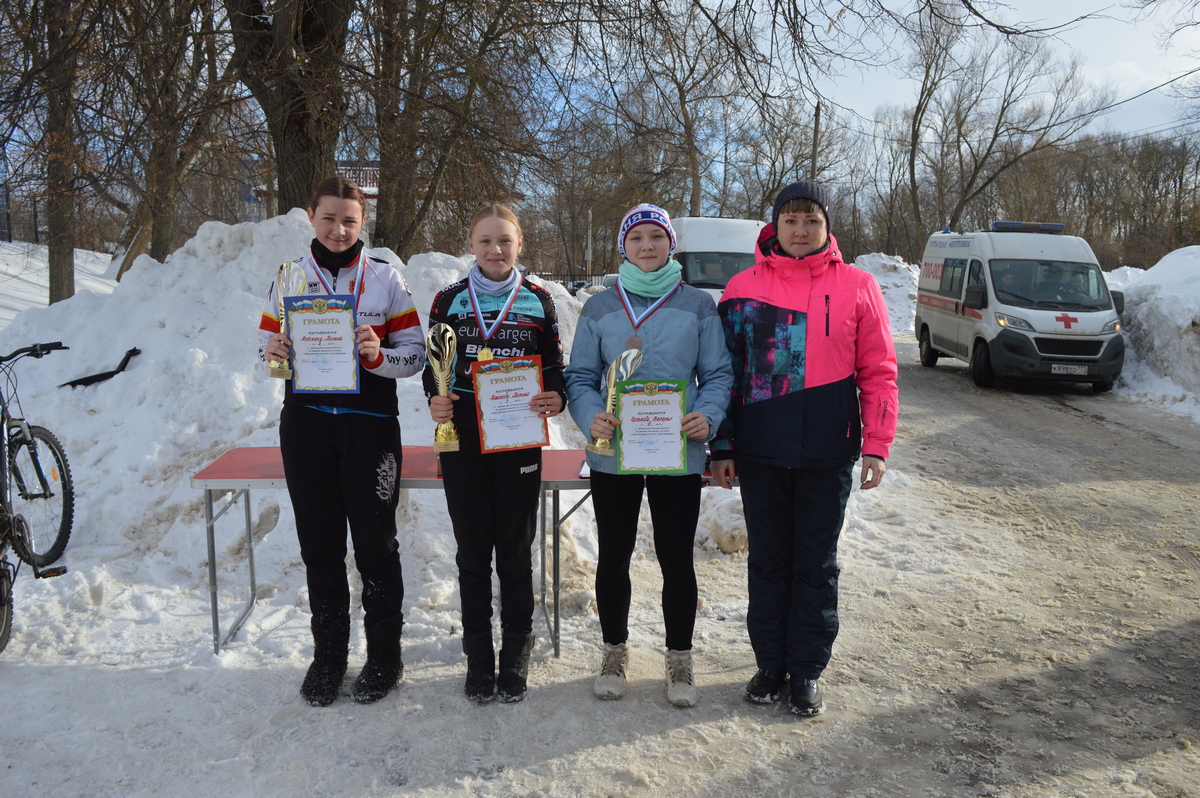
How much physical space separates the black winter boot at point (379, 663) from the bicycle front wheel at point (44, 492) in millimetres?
2622

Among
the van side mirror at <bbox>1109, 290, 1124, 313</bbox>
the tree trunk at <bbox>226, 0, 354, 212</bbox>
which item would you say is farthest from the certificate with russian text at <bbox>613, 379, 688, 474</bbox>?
the van side mirror at <bbox>1109, 290, 1124, 313</bbox>

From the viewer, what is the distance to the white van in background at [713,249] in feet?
42.7

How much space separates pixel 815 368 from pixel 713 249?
10.4m

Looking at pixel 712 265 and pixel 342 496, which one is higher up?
pixel 712 265

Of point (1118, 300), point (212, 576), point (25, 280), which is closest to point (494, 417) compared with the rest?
point (212, 576)

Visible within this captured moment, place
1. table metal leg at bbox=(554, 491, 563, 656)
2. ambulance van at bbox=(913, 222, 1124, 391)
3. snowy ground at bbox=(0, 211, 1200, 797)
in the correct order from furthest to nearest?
ambulance van at bbox=(913, 222, 1124, 391), table metal leg at bbox=(554, 491, 563, 656), snowy ground at bbox=(0, 211, 1200, 797)

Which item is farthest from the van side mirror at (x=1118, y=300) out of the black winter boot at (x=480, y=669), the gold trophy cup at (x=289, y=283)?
the gold trophy cup at (x=289, y=283)

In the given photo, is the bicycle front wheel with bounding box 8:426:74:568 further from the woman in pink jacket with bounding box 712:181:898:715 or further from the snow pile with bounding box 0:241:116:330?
the snow pile with bounding box 0:241:116:330

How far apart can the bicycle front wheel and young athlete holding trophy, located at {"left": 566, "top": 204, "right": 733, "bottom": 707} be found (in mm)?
3590

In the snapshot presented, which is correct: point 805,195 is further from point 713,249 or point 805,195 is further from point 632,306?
point 713,249

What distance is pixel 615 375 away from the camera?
126 inches

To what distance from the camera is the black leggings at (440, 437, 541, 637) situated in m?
3.32

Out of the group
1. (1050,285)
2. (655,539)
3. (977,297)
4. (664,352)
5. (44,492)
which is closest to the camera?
(664,352)

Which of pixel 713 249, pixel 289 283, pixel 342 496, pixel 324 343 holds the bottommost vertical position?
pixel 342 496
